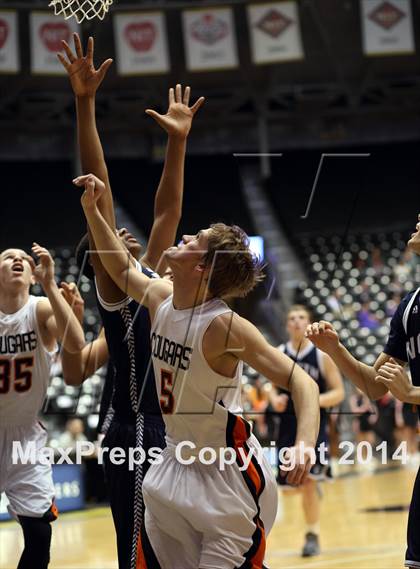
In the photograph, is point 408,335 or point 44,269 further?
point 44,269

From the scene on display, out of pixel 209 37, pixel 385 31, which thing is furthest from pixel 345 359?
pixel 385 31

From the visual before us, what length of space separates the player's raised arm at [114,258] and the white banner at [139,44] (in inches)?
628

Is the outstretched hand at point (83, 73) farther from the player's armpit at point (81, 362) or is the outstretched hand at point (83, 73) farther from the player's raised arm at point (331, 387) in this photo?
the player's raised arm at point (331, 387)

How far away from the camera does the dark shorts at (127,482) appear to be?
14.1 ft

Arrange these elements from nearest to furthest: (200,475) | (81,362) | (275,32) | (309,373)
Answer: (200,475) < (81,362) < (309,373) < (275,32)

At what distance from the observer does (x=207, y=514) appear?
11.9 feet

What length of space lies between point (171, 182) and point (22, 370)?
1493 mm

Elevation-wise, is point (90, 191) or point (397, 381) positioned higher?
point (90, 191)

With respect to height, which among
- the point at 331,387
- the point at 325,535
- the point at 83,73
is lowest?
the point at 325,535

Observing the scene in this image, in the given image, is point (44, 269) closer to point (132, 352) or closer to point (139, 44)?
point (132, 352)

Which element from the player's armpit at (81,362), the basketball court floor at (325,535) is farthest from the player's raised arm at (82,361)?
the basketball court floor at (325,535)

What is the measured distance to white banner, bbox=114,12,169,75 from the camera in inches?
767

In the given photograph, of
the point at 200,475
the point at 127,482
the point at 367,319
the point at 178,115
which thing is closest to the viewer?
the point at 200,475

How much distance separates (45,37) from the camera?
1883 centimetres
